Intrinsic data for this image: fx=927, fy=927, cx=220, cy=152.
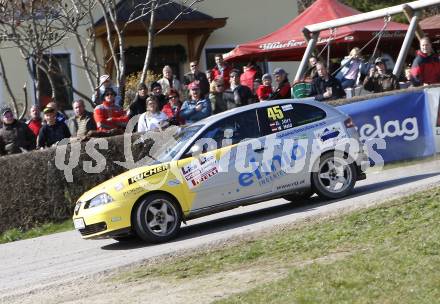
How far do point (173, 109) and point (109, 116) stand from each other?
1.29m

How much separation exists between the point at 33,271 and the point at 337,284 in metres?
5.42

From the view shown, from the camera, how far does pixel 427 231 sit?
9.80 m

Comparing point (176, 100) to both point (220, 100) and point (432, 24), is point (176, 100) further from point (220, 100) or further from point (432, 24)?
point (432, 24)

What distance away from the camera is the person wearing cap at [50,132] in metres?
17.2

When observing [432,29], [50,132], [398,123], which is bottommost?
[398,123]

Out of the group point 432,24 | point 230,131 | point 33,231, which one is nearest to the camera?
point 230,131

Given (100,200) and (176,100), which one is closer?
(100,200)

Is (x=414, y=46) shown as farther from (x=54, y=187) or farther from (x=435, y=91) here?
(x=54, y=187)

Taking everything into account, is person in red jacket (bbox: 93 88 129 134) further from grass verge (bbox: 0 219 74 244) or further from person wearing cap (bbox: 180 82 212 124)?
grass verge (bbox: 0 219 74 244)

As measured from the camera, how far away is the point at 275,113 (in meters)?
14.1

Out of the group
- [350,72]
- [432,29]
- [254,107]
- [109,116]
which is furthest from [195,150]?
[432,29]

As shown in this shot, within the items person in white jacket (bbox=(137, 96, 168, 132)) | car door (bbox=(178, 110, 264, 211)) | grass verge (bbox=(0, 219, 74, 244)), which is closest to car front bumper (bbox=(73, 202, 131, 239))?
car door (bbox=(178, 110, 264, 211))

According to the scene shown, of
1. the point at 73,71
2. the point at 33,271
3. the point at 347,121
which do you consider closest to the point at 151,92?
the point at 347,121

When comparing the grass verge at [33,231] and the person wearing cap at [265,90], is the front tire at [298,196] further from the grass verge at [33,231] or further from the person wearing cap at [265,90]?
the person wearing cap at [265,90]
